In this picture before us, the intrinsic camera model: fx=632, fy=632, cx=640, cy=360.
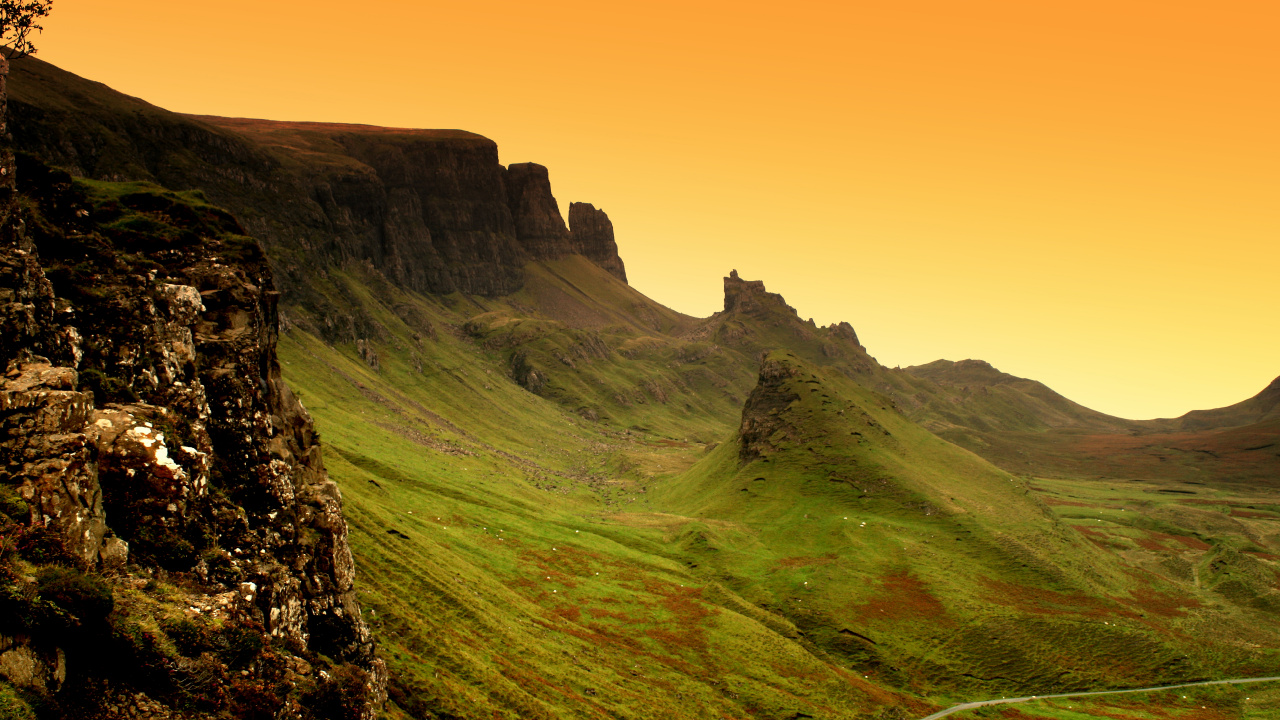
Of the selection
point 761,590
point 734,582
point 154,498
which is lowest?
point 734,582

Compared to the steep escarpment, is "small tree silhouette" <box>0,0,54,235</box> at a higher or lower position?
higher

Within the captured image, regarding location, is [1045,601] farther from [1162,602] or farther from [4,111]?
[4,111]

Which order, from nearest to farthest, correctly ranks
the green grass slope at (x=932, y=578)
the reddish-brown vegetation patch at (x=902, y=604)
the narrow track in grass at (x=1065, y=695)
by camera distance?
the narrow track in grass at (x=1065, y=695) → the green grass slope at (x=932, y=578) → the reddish-brown vegetation patch at (x=902, y=604)

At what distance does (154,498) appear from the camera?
2597 centimetres

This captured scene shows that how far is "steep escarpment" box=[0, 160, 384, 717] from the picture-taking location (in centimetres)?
1983

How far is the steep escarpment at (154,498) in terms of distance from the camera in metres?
19.8

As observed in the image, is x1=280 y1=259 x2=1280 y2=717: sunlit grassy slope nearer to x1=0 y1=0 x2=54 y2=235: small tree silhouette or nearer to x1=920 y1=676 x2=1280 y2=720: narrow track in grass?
x1=920 y1=676 x2=1280 y2=720: narrow track in grass

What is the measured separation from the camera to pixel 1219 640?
123 m

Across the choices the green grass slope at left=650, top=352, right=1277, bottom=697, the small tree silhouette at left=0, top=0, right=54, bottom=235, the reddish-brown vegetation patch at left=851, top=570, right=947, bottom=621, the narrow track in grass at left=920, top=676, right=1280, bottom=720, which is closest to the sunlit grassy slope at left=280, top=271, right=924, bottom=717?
the narrow track in grass at left=920, top=676, right=1280, bottom=720

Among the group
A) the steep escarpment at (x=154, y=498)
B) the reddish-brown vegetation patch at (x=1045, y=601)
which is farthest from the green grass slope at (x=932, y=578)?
the steep escarpment at (x=154, y=498)

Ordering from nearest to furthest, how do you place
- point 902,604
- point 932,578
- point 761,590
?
point 902,604 → point 761,590 → point 932,578

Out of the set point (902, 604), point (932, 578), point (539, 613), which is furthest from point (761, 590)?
point (539, 613)

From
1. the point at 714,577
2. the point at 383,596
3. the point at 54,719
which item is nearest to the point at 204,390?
the point at 54,719

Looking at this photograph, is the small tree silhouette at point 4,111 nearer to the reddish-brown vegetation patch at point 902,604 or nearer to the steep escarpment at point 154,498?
the steep escarpment at point 154,498
